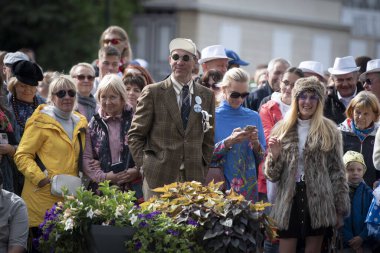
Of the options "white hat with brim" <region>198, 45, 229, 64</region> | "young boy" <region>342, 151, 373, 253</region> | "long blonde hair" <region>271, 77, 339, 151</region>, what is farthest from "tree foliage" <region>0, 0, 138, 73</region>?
→ "long blonde hair" <region>271, 77, 339, 151</region>

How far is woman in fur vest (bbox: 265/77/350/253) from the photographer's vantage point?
1168 centimetres

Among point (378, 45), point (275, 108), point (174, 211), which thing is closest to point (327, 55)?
point (378, 45)

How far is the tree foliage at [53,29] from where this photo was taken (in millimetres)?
40094

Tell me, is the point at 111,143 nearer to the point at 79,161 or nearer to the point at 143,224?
the point at 79,161

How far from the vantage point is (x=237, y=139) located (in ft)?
38.9

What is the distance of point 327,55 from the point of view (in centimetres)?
5259

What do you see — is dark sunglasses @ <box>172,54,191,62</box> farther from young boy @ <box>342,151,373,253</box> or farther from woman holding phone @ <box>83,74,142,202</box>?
young boy @ <box>342,151,373,253</box>

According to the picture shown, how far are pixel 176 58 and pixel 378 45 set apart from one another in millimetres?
45599

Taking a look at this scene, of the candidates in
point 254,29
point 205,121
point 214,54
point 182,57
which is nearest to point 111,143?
point 205,121

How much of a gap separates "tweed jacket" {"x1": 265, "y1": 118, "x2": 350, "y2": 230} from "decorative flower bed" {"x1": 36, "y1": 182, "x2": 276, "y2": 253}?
4.84 feet

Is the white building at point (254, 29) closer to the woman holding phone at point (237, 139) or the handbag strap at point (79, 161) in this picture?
the woman holding phone at point (237, 139)

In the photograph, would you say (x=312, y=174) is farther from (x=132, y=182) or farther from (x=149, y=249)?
(x=149, y=249)

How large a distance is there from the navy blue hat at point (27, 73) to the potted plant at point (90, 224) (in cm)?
268

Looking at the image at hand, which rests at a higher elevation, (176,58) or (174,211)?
(176,58)
